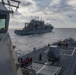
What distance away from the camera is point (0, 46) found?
4883 millimetres

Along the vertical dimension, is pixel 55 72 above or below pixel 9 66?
below

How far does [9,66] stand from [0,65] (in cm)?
73

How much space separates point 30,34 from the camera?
16950 cm

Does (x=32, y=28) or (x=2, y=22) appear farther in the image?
(x=32, y=28)

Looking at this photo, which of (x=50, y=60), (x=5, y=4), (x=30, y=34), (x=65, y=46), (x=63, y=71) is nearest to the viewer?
(x=5, y=4)

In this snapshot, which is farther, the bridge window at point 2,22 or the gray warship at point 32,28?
the gray warship at point 32,28

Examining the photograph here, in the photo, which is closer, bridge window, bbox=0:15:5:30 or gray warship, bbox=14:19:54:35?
bridge window, bbox=0:15:5:30

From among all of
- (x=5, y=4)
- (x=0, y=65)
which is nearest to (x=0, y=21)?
(x=5, y=4)

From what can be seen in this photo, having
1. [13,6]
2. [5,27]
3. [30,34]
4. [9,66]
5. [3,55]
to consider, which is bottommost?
[30,34]

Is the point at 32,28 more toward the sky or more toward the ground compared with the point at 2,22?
more toward the ground

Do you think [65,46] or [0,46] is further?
[65,46]

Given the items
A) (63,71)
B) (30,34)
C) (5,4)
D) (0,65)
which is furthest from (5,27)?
(30,34)

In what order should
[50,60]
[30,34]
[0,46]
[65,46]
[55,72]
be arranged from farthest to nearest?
[30,34] < [65,46] < [50,60] < [55,72] < [0,46]

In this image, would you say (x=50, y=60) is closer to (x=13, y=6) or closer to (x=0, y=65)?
(x=13, y=6)
